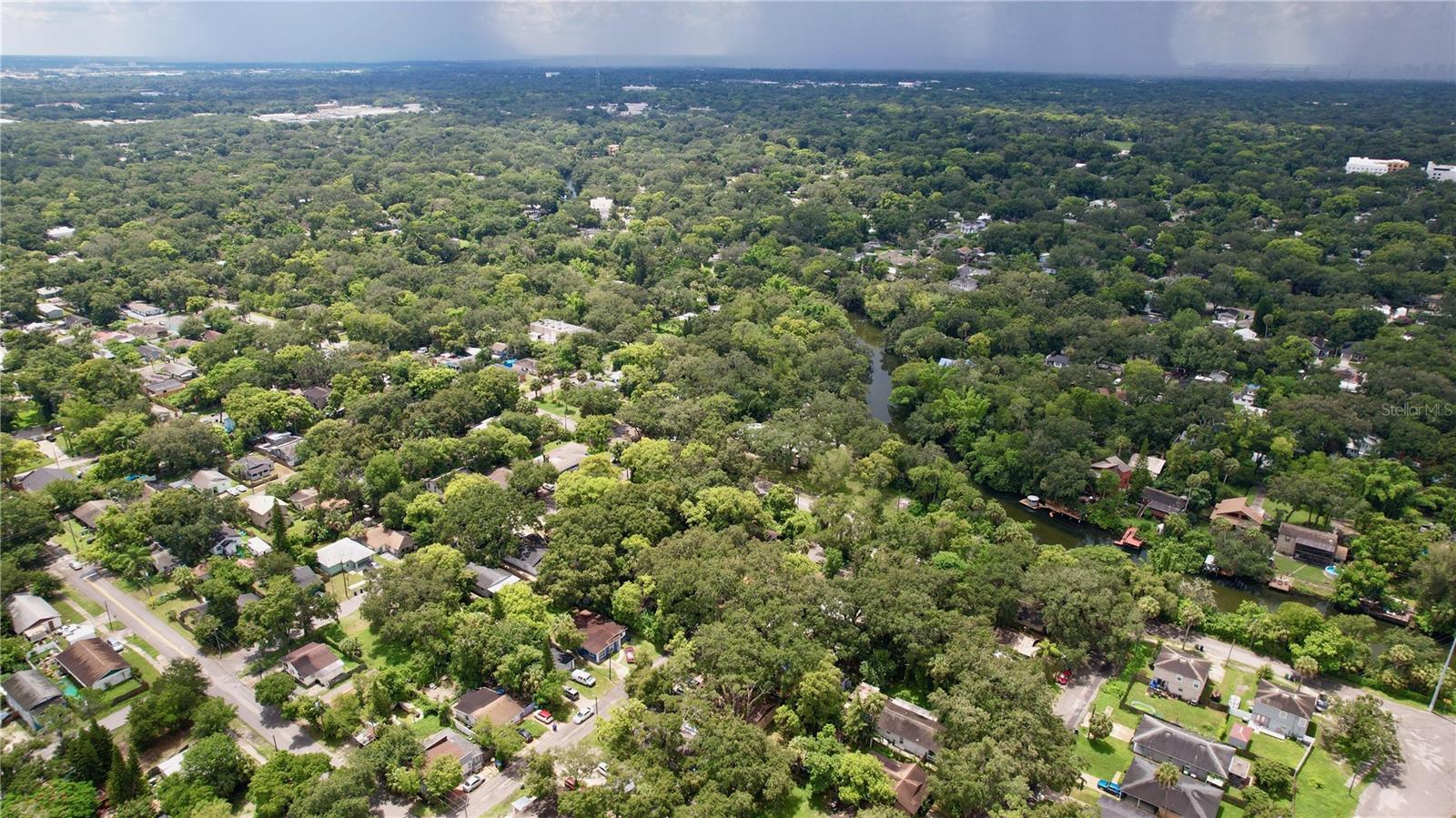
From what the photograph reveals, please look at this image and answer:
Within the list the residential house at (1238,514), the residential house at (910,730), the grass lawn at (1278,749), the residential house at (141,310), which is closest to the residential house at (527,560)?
the residential house at (910,730)

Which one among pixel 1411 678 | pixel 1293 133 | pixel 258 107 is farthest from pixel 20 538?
pixel 258 107

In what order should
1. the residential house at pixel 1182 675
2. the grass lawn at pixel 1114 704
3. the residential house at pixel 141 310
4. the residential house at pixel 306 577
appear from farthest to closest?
1. the residential house at pixel 141 310
2. the residential house at pixel 306 577
3. the residential house at pixel 1182 675
4. the grass lawn at pixel 1114 704

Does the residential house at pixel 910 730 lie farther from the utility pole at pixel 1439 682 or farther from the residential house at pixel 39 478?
the residential house at pixel 39 478

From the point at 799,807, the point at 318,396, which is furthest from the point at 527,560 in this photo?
the point at 318,396

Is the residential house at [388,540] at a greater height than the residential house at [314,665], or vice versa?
the residential house at [388,540]

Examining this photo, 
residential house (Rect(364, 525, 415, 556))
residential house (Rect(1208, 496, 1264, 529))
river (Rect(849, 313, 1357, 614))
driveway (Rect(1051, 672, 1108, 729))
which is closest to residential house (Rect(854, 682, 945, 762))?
driveway (Rect(1051, 672, 1108, 729))

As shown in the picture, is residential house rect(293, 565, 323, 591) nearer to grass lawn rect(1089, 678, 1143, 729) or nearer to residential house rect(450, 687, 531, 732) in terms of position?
residential house rect(450, 687, 531, 732)

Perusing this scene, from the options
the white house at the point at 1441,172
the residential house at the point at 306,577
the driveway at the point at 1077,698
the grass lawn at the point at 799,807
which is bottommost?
the grass lawn at the point at 799,807

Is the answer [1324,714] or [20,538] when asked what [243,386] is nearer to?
[20,538]
